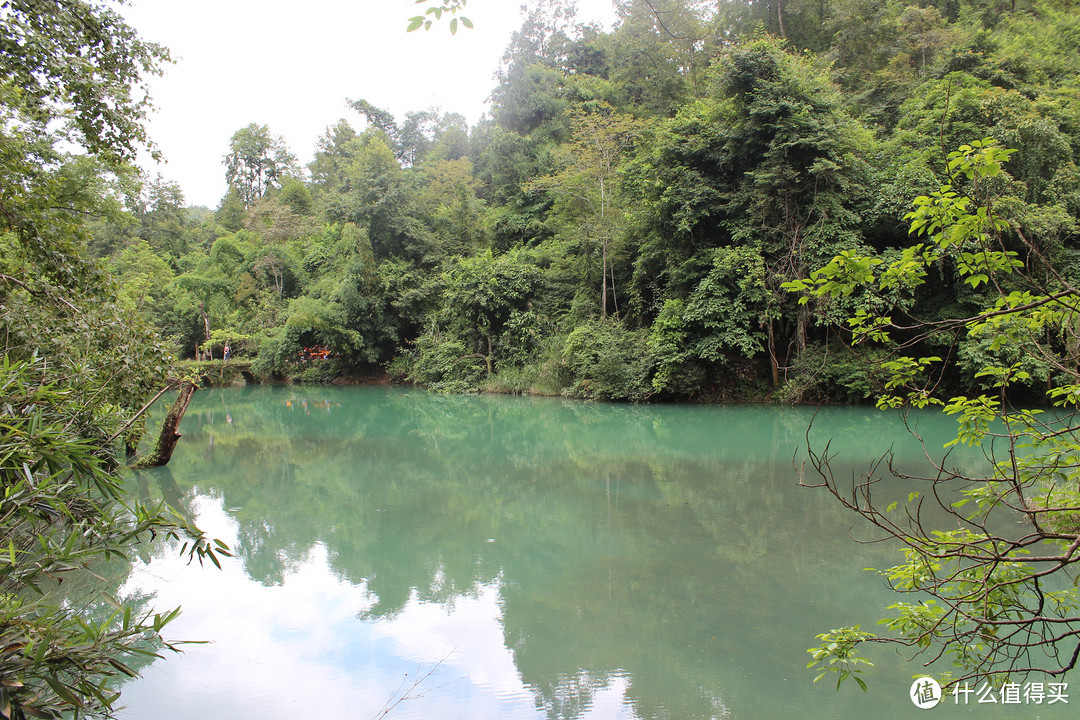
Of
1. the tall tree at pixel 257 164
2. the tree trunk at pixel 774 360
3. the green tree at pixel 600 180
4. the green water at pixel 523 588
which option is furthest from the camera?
the tall tree at pixel 257 164

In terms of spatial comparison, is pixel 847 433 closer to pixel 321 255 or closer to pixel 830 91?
pixel 830 91

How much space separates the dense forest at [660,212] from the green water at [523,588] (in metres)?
3.43

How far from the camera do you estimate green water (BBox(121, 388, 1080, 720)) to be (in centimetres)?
304

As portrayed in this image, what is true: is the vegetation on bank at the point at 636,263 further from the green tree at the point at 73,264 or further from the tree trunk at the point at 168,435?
the tree trunk at the point at 168,435

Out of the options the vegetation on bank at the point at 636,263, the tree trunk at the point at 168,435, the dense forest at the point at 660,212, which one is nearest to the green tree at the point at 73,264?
the vegetation on bank at the point at 636,263

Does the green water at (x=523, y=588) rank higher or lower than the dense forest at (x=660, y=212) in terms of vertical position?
lower

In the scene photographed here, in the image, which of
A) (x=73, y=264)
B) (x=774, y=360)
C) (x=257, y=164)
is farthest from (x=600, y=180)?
(x=257, y=164)

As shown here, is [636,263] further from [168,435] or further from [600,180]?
[168,435]

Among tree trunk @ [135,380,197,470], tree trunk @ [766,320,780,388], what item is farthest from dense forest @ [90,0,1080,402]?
tree trunk @ [135,380,197,470]

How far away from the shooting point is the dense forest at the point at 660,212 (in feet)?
39.8

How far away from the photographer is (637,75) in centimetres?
2066

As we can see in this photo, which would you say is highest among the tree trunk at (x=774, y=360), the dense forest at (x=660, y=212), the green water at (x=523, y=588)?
the dense forest at (x=660, y=212)

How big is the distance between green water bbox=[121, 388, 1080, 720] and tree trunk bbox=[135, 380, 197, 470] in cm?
39

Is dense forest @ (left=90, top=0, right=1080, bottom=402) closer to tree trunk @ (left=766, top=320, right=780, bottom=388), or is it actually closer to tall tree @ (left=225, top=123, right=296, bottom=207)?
tree trunk @ (left=766, top=320, right=780, bottom=388)
